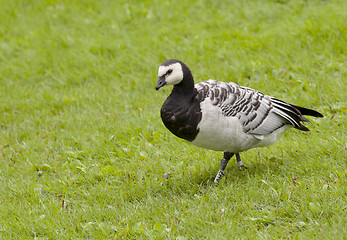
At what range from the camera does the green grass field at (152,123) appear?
477cm

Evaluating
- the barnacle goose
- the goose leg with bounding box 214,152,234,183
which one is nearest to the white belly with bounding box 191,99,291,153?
the barnacle goose

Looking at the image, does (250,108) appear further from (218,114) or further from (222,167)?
(222,167)

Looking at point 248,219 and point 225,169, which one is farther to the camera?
point 225,169

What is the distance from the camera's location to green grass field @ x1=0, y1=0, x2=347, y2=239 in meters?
4.77

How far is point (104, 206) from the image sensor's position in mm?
5309

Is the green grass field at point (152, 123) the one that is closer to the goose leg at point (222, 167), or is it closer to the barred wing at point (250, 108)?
the goose leg at point (222, 167)

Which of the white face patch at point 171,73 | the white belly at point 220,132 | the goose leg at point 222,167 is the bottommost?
the goose leg at point 222,167

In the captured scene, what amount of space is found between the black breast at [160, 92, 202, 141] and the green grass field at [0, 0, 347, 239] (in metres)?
0.75

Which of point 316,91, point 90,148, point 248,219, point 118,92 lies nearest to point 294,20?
point 316,91

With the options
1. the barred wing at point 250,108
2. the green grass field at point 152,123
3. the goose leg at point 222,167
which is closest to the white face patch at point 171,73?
the barred wing at point 250,108

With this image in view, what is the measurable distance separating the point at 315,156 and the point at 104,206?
8.56 ft

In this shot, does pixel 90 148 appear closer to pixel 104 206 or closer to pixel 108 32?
pixel 104 206

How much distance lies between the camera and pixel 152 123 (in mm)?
7098

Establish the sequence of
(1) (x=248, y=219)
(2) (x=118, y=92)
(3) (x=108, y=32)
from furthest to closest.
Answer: (3) (x=108, y=32) < (2) (x=118, y=92) < (1) (x=248, y=219)
